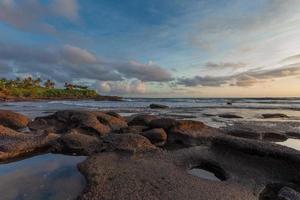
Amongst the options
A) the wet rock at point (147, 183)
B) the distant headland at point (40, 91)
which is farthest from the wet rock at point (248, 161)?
the distant headland at point (40, 91)

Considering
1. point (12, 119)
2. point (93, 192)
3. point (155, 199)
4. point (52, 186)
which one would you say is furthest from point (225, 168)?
point (12, 119)

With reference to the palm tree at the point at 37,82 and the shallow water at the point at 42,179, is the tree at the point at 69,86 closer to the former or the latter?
the palm tree at the point at 37,82

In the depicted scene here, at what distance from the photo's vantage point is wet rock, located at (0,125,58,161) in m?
9.52

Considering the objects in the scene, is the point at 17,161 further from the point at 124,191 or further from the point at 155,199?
the point at 155,199

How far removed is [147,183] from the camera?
6.43 metres

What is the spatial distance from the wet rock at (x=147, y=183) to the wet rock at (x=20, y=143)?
10.6ft

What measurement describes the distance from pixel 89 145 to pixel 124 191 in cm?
468

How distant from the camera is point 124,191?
19.6 ft

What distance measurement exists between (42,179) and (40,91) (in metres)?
103

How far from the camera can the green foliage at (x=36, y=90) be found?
94150 millimetres

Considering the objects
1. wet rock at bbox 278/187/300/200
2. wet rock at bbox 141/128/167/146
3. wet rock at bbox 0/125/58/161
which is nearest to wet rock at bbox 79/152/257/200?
wet rock at bbox 278/187/300/200

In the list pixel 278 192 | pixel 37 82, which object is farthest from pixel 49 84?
pixel 278 192

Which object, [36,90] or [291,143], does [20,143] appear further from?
[36,90]

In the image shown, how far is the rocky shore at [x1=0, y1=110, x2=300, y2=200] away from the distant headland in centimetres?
8006
